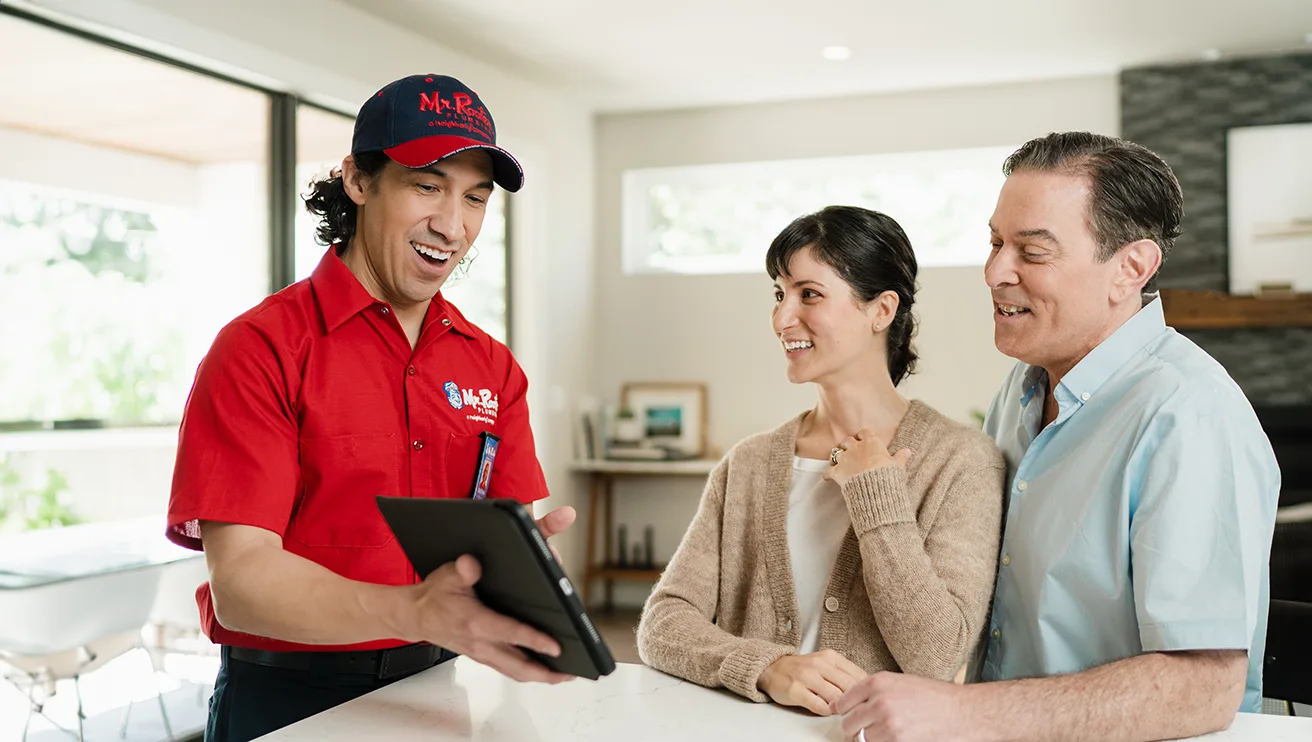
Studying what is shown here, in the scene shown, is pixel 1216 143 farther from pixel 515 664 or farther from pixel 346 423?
pixel 515 664

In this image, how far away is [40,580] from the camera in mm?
3279

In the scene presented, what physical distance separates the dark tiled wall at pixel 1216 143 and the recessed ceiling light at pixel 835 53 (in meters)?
1.49

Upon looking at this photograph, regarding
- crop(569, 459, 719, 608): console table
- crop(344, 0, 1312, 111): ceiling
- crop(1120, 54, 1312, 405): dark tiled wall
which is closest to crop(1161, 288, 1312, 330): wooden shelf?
crop(1120, 54, 1312, 405): dark tiled wall

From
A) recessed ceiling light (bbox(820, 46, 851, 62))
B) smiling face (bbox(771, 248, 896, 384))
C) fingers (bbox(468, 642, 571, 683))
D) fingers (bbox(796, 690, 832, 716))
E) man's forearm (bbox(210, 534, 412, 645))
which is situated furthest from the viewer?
recessed ceiling light (bbox(820, 46, 851, 62))

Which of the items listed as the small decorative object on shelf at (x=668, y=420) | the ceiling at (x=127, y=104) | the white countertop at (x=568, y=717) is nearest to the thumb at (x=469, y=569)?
the white countertop at (x=568, y=717)

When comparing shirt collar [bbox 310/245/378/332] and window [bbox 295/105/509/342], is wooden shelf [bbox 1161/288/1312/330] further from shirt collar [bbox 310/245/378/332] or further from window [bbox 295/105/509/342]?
shirt collar [bbox 310/245/378/332]

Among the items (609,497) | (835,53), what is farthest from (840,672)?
(609,497)

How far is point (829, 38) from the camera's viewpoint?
5055mm

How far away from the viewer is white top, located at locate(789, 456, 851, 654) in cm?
179

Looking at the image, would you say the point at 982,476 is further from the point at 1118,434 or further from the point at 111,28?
the point at 111,28

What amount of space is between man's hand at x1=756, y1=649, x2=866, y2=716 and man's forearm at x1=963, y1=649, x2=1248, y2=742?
179 millimetres

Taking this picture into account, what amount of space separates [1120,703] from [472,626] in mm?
774

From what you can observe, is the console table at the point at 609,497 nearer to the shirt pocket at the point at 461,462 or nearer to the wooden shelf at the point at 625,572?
the wooden shelf at the point at 625,572

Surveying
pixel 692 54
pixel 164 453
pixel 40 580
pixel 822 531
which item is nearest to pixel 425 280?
pixel 822 531
